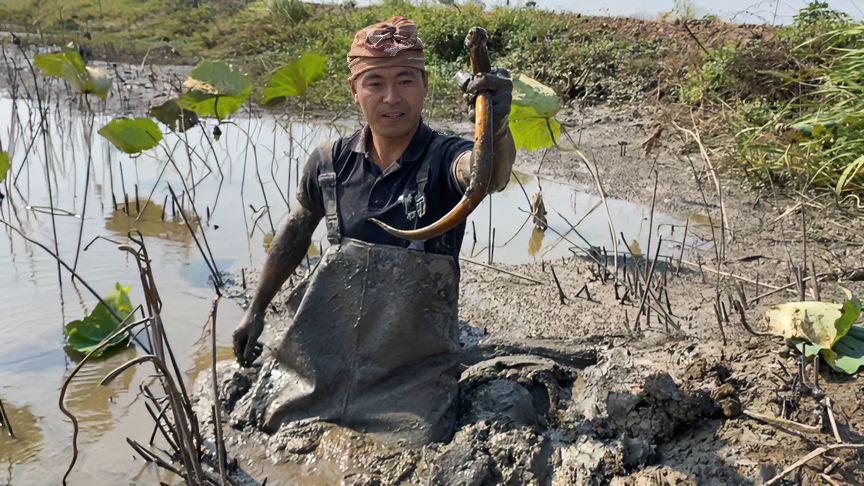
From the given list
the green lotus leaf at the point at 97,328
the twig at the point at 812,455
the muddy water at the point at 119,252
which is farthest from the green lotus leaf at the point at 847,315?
the green lotus leaf at the point at 97,328

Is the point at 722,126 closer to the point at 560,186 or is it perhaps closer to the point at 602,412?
the point at 560,186

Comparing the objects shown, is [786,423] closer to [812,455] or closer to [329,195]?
[812,455]

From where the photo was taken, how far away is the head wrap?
2471 millimetres

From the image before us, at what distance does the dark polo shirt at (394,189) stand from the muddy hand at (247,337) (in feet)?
1.80

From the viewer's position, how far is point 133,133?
15.4 ft

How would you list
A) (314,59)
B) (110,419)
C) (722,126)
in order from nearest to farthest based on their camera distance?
(110,419), (314,59), (722,126)

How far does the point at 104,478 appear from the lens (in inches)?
105

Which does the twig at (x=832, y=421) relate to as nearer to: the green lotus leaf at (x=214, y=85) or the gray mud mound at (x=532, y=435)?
the gray mud mound at (x=532, y=435)

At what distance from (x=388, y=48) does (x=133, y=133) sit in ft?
9.03

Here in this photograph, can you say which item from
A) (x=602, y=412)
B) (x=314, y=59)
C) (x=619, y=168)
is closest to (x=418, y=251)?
(x=602, y=412)

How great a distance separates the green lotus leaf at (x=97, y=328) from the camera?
11.7 ft

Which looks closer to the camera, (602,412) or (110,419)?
(602,412)

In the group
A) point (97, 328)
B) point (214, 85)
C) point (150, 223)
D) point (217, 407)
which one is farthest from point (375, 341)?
point (150, 223)

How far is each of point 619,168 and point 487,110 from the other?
519 cm
